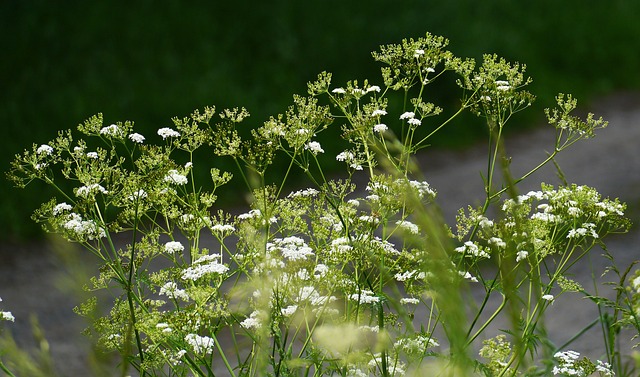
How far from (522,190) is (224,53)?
4276mm

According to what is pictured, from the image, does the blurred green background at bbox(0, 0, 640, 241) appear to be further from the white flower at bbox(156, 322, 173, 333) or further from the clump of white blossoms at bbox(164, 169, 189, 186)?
the white flower at bbox(156, 322, 173, 333)

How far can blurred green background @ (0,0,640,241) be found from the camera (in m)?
9.36

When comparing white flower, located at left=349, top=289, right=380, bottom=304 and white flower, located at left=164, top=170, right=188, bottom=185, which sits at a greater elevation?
white flower, located at left=164, top=170, right=188, bottom=185

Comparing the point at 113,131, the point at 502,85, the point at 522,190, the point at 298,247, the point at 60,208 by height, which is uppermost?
the point at 522,190

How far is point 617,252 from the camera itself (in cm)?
795

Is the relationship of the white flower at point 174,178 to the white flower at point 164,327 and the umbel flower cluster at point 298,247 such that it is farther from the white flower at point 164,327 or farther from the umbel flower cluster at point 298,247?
the white flower at point 164,327

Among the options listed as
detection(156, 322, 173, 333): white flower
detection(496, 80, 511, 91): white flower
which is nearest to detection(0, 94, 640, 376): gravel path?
detection(156, 322, 173, 333): white flower

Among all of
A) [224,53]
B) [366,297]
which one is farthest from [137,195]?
[224,53]

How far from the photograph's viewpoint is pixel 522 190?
345 inches

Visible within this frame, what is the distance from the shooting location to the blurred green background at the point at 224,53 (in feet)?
30.7

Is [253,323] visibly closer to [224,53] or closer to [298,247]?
[298,247]

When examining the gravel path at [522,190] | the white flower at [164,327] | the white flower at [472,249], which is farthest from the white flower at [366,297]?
the gravel path at [522,190]

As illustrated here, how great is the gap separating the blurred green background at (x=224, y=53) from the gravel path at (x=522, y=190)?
0.43m

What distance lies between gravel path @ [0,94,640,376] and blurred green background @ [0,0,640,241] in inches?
17.0
